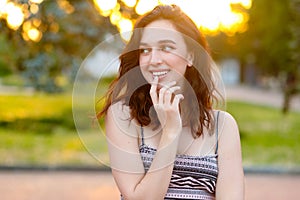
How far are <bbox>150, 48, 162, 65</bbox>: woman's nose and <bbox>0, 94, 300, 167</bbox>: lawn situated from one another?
5962mm

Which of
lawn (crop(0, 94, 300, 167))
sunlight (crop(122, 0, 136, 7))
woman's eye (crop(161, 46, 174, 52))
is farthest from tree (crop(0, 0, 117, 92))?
woman's eye (crop(161, 46, 174, 52))

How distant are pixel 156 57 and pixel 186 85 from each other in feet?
0.44

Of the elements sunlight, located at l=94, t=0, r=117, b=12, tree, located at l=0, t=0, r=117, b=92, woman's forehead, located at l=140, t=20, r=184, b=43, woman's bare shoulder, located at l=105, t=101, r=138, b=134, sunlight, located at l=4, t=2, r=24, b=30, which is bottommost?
woman's bare shoulder, located at l=105, t=101, r=138, b=134

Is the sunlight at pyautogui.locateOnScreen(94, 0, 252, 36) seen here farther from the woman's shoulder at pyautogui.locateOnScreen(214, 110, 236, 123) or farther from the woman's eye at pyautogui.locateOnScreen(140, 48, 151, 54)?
the woman's eye at pyautogui.locateOnScreen(140, 48, 151, 54)

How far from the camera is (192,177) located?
4.91ft

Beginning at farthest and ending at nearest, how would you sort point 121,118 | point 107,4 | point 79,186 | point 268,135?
point 268,135 < point 79,186 < point 107,4 < point 121,118

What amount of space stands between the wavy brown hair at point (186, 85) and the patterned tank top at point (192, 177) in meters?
0.07

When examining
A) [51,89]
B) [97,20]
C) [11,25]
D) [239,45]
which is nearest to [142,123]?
[11,25]

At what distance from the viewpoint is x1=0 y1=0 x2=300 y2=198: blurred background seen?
8805 millimetres

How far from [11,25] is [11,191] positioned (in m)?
1.79

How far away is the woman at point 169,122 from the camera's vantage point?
1.41 metres

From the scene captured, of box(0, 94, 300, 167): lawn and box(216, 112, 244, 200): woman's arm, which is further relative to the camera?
box(0, 94, 300, 167): lawn

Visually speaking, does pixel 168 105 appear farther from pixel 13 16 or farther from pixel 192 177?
pixel 13 16

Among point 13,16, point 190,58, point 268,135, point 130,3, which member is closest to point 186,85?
point 190,58
